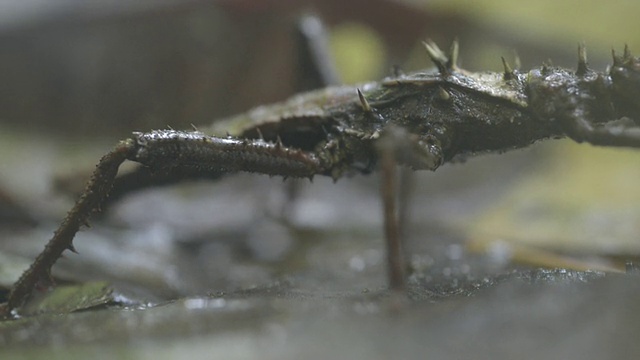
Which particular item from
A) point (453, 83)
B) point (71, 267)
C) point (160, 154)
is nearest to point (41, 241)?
point (71, 267)

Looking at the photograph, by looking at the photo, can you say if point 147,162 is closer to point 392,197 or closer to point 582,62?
point 392,197

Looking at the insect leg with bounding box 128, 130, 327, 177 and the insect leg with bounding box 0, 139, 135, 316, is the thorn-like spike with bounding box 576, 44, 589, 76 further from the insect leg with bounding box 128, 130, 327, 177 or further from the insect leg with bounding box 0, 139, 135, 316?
the insect leg with bounding box 0, 139, 135, 316

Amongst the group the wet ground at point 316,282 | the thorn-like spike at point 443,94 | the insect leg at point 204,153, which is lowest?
the wet ground at point 316,282

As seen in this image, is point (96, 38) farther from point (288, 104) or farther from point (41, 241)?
point (288, 104)

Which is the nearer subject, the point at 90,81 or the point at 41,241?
the point at 41,241

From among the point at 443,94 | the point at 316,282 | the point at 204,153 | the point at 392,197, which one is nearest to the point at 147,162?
the point at 204,153

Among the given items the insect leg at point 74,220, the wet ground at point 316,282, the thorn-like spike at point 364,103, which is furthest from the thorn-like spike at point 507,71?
the insect leg at point 74,220

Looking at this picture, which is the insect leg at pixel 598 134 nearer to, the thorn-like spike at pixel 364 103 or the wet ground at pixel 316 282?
the wet ground at pixel 316 282
